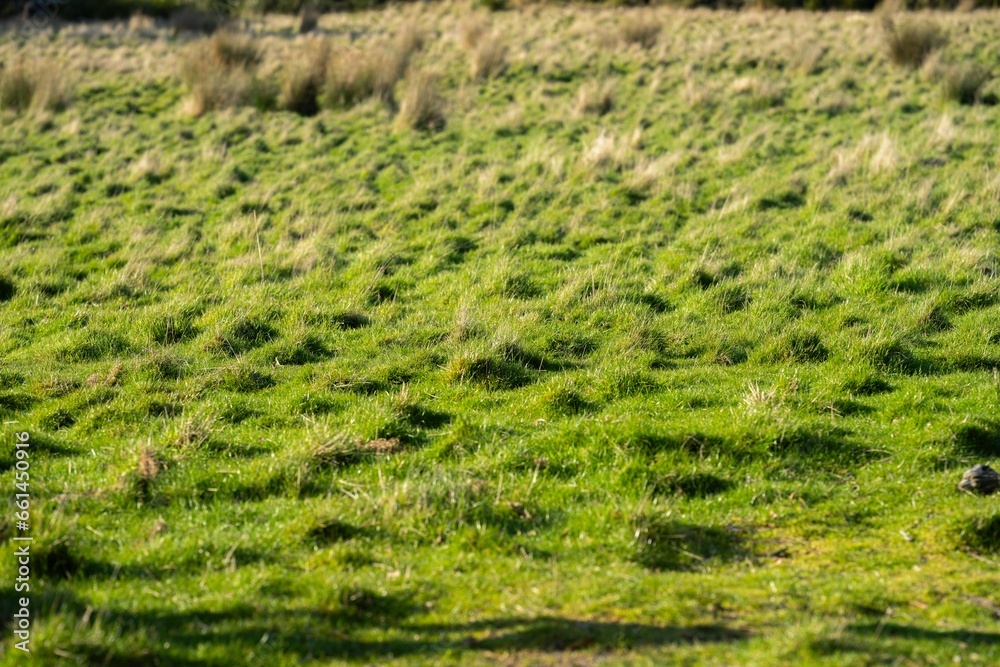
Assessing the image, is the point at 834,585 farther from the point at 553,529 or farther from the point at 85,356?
the point at 85,356

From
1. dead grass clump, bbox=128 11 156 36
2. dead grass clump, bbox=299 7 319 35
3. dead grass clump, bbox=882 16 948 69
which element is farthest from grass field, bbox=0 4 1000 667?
dead grass clump, bbox=128 11 156 36

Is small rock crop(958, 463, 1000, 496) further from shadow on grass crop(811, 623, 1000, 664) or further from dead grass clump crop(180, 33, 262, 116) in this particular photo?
dead grass clump crop(180, 33, 262, 116)

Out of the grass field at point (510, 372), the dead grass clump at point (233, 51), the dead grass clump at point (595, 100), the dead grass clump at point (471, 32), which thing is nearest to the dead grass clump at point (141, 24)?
the dead grass clump at point (233, 51)

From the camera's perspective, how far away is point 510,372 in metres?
8.03

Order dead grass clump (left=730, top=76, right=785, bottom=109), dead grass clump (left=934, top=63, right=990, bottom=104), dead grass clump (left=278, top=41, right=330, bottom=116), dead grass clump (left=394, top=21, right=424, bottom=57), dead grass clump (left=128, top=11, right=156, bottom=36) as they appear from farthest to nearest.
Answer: dead grass clump (left=128, top=11, right=156, bottom=36) → dead grass clump (left=394, top=21, right=424, bottom=57) → dead grass clump (left=278, top=41, right=330, bottom=116) → dead grass clump (left=730, top=76, right=785, bottom=109) → dead grass clump (left=934, top=63, right=990, bottom=104)

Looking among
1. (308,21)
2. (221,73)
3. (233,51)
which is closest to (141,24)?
(308,21)

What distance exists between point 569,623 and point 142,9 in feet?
109

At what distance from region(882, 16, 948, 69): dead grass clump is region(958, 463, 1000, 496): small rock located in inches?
628

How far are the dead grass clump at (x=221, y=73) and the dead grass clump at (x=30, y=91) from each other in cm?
257

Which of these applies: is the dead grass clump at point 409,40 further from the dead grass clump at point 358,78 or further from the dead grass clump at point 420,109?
the dead grass clump at point 420,109

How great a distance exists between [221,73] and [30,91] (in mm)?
3981

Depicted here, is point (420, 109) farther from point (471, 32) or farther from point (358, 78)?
point (471, 32)

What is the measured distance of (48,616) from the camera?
4215 mm

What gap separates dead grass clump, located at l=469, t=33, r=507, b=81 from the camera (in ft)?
69.0
